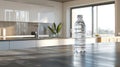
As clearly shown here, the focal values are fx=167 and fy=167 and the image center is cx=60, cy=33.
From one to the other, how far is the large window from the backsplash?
1.39m

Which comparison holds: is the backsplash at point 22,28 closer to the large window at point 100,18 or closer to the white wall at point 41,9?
the white wall at point 41,9

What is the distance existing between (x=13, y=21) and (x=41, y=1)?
107 cm

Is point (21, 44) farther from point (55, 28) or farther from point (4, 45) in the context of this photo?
point (55, 28)

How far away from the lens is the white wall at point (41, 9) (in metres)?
4.51

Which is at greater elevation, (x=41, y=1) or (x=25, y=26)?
(x=41, y=1)

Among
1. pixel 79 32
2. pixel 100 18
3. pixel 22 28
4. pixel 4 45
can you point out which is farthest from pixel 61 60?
pixel 22 28

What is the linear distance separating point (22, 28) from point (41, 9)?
0.84 meters

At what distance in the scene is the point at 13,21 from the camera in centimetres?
479

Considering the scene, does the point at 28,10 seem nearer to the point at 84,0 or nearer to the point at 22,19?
the point at 22,19

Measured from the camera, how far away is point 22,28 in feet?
17.1

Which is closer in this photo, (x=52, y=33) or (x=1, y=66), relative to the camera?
(x=1, y=66)

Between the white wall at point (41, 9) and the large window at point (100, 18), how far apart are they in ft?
2.51

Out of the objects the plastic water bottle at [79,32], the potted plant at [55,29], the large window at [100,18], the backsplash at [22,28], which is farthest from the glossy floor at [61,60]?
the potted plant at [55,29]

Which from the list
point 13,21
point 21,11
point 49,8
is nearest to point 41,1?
point 49,8
